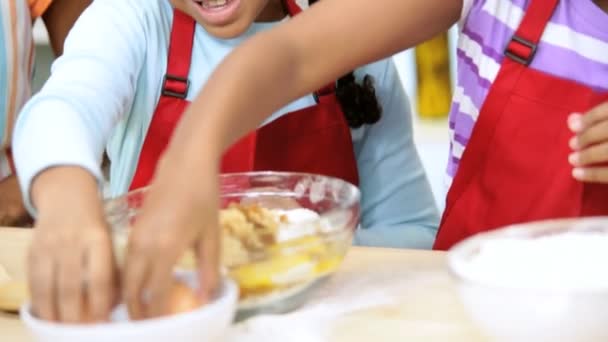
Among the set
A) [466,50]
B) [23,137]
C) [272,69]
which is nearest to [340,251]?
[272,69]

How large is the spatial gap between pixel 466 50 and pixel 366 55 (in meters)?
0.20

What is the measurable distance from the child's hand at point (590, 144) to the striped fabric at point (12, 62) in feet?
2.67

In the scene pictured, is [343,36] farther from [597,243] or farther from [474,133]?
[597,243]

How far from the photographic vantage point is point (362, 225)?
1180 mm

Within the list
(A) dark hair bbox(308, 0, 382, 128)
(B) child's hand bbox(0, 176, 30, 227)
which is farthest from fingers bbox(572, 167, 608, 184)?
(B) child's hand bbox(0, 176, 30, 227)

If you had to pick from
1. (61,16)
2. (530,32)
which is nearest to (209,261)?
(530,32)

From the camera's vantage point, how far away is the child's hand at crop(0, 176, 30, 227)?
4.08 feet

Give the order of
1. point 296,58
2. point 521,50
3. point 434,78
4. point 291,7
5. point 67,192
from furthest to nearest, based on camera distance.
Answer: point 434,78 → point 291,7 → point 521,50 → point 296,58 → point 67,192

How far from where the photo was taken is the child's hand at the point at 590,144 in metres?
0.78

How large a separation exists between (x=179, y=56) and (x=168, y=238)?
0.58m

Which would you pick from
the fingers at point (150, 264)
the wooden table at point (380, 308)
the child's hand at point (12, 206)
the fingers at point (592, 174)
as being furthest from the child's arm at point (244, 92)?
the child's hand at point (12, 206)

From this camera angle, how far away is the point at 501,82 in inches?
35.8

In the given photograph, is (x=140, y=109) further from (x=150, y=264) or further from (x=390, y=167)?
(x=150, y=264)

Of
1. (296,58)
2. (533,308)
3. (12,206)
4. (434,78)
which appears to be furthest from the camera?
(434,78)
